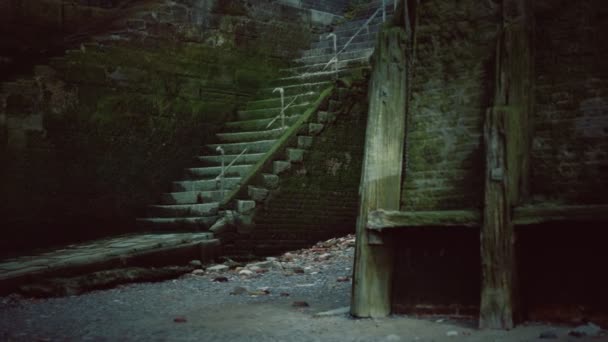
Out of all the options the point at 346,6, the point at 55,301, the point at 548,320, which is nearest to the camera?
the point at 548,320

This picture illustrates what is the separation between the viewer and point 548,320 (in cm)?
616

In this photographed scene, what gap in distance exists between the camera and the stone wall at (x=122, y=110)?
37.2 feet

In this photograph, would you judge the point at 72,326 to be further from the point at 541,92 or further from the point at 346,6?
the point at 346,6

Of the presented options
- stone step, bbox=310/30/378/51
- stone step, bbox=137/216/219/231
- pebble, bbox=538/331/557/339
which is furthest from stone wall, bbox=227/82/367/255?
pebble, bbox=538/331/557/339

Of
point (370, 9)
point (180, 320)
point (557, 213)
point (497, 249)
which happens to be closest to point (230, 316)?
point (180, 320)

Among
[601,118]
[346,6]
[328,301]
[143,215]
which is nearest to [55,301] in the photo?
[328,301]

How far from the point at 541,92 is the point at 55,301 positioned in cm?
530

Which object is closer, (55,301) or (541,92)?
(541,92)

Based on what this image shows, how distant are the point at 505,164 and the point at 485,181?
0.66 feet

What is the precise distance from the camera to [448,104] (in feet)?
22.7

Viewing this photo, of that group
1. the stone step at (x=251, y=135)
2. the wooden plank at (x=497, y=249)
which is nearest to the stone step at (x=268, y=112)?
the stone step at (x=251, y=135)

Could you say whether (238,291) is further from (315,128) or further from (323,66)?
(323,66)

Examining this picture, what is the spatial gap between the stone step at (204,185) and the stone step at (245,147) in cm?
77

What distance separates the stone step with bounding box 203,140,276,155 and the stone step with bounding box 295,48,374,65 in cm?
235
